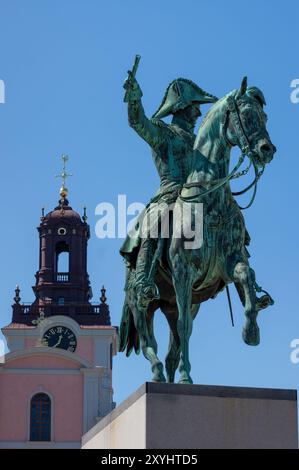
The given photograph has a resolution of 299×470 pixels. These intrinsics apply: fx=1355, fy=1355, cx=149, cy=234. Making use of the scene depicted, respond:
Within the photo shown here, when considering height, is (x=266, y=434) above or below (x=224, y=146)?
below

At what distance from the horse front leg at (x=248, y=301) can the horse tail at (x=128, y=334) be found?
1425mm

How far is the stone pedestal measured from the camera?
10969mm

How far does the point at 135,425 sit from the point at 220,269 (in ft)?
5.13

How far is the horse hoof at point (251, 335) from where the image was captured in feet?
37.0

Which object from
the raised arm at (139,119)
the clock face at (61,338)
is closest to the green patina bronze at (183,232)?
the raised arm at (139,119)

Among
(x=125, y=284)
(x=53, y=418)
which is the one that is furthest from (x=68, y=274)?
(x=125, y=284)

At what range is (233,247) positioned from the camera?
38.5 ft

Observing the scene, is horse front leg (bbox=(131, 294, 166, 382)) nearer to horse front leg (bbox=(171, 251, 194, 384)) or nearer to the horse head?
horse front leg (bbox=(171, 251, 194, 384))

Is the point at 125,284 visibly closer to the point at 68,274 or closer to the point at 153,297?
the point at 153,297

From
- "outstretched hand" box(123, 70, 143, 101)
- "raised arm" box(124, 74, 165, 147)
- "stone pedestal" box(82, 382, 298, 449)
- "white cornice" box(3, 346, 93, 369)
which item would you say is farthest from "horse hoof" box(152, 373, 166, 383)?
"white cornice" box(3, 346, 93, 369)

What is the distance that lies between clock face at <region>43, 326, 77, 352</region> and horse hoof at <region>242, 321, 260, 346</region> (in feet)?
158

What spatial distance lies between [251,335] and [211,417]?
770 millimetres

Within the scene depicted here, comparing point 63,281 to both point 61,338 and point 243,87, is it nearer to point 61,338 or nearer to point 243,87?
point 61,338

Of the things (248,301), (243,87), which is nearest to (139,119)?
(243,87)
